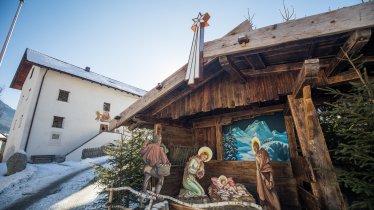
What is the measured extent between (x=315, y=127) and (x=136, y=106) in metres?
4.81

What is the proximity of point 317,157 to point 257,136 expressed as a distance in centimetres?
304

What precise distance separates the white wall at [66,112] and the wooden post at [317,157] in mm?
21372

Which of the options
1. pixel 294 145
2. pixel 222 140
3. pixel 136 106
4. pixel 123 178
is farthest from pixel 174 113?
pixel 294 145

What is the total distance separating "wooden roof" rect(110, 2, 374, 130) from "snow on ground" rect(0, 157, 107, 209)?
4.48 m

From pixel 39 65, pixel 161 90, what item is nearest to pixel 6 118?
pixel 39 65

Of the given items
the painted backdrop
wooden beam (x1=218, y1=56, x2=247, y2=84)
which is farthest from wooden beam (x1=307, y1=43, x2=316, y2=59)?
the painted backdrop

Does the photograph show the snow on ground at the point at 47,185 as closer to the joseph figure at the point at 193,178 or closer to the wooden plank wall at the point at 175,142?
the wooden plank wall at the point at 175,142

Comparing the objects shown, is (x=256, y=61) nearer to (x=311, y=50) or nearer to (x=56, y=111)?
(x=311, y=50)

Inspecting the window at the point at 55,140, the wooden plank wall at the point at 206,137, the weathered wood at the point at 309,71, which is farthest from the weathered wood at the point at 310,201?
the window at the point at 55,140

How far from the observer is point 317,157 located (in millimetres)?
3293

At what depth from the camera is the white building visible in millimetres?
17141

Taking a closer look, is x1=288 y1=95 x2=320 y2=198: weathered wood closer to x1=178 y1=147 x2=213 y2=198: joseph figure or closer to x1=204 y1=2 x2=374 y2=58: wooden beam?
x1=204 y1=2 x2=374 y2=58: wooden beam

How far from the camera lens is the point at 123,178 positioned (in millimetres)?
6309

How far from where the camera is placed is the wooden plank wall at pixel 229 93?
15.0 feet
